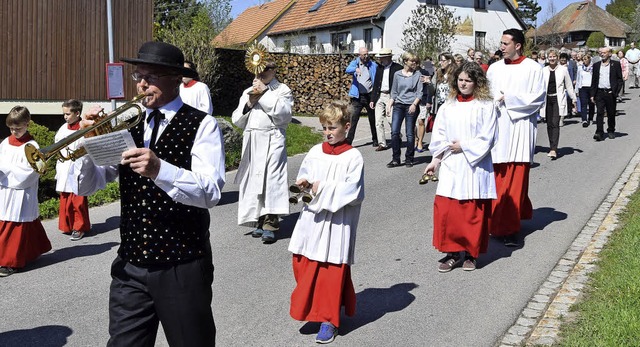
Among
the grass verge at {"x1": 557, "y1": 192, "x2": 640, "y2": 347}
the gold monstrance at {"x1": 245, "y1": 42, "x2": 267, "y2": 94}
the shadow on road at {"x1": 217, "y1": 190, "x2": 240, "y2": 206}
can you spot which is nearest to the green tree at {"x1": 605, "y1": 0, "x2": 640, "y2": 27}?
the shadow on road at {"x1": 217, "y1": 190, "x2": 240, "y2": 206}

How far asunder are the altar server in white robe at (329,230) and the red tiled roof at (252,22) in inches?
1457

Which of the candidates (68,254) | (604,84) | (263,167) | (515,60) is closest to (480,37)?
(604,84)

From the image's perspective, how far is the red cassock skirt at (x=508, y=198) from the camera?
27.1 feet

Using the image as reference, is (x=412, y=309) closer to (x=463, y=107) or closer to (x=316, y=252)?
(x=316, y=252)

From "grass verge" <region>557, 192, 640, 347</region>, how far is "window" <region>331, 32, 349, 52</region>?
30295mm

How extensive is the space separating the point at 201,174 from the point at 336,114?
234 centimetres

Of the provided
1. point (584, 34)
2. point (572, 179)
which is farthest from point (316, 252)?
point (584, 34)

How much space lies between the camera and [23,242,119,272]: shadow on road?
7902 mm

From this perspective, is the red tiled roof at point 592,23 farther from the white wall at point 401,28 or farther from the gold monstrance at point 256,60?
the gold monstrance at point 256,60

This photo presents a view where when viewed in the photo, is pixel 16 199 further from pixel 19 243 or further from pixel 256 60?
pixel 256 60

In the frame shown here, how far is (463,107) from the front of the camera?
23.9 feet

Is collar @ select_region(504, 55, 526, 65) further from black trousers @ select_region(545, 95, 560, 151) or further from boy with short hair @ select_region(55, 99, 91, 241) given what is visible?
black trousers @ select_region(545, 95, 560, 151)

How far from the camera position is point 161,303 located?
3.60 metres

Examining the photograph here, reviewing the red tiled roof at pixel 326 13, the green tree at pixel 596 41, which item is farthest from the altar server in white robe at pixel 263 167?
the green tree at pixel 596 41
